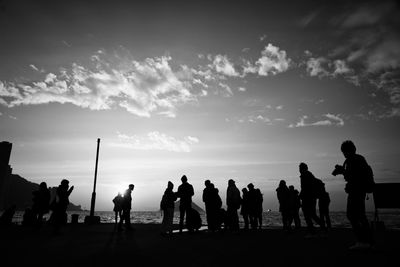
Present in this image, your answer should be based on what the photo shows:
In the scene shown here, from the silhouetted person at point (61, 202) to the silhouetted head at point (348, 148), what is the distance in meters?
10.0

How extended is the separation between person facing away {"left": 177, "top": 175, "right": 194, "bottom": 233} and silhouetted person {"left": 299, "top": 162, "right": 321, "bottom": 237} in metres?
4.74

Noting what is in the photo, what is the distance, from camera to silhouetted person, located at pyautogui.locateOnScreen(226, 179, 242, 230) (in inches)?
457

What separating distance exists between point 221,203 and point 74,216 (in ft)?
40.2

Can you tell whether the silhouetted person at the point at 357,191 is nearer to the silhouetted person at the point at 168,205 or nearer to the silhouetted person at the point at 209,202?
the silhouetted person at the point at 209,202

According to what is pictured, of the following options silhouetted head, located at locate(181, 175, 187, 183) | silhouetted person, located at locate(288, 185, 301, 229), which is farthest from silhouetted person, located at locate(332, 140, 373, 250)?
silhouetted head, located at locate(181, 175, 187, 183)

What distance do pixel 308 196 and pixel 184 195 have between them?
508cm

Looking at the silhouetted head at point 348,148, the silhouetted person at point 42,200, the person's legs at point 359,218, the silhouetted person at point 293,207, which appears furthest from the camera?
the silhouetted person at point 42,200

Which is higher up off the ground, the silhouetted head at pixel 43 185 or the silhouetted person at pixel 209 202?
the silhouetted head at pixel 43 185

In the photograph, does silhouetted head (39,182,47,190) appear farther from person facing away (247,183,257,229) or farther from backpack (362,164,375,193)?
backpack (362,164,375,193)

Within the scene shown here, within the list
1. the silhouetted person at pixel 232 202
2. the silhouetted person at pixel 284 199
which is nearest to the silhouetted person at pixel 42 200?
the silhouetted person at pixel 232 202

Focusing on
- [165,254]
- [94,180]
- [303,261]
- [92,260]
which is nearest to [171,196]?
[165,254]

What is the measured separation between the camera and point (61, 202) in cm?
1048

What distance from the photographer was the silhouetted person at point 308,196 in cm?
798

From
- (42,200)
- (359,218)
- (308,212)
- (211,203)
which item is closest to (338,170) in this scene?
(359,218)
